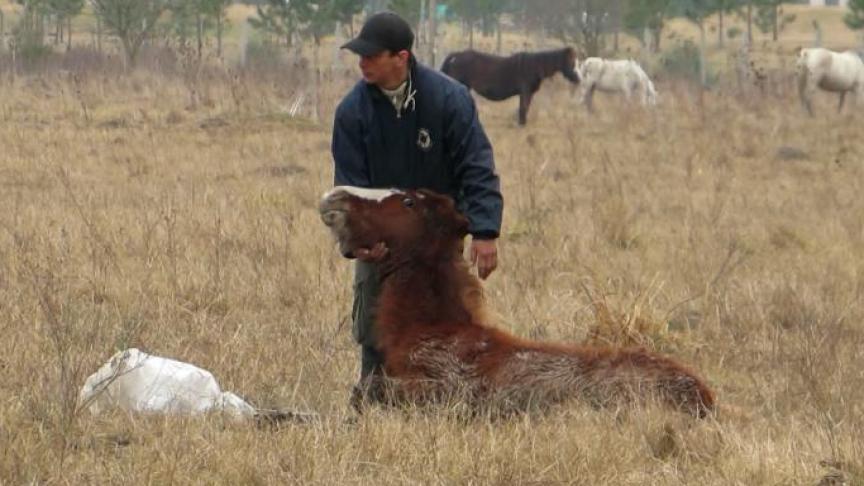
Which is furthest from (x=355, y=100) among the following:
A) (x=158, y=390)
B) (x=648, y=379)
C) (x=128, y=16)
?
(x=128, y=16)

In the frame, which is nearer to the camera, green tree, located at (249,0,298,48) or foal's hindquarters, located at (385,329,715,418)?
foal's hindquarters, located at (385,329,715,418)

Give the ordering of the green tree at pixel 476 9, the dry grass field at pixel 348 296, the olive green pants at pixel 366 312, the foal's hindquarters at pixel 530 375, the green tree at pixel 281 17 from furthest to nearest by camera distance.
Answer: the green tree at pixel 476 9, the green tree at pixel 281 17, the olive green pants at pixel 366 312, the foal's hindquarters at pixel 530 375, the dry grass field at pixel 348 296

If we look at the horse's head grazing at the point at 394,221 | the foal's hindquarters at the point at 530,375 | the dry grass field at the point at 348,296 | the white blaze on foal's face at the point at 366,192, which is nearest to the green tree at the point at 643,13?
the dry grass field at the point at 348,296

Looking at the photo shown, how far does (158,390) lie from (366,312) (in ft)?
2.94

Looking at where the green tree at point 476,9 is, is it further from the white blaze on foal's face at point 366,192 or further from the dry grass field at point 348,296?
the white blaze on foal's face at point 366,192

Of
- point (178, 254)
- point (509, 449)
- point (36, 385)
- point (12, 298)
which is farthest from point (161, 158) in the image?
point (509, 449)

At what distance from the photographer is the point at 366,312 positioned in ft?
20.0

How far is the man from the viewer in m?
5.87

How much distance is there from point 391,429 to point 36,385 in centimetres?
149

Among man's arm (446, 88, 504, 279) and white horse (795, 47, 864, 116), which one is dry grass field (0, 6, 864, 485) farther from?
white horse (795, 47, 864, 116)

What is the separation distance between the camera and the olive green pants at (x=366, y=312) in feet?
19.5

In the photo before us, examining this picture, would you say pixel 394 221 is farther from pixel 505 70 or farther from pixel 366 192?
pixel 505 70

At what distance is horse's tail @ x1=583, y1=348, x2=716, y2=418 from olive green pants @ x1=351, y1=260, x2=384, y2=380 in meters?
0.91

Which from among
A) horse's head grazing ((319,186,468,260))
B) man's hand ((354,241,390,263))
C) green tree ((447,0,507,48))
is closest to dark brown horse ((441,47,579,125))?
horse's head grazing ((319,186,468,260))
